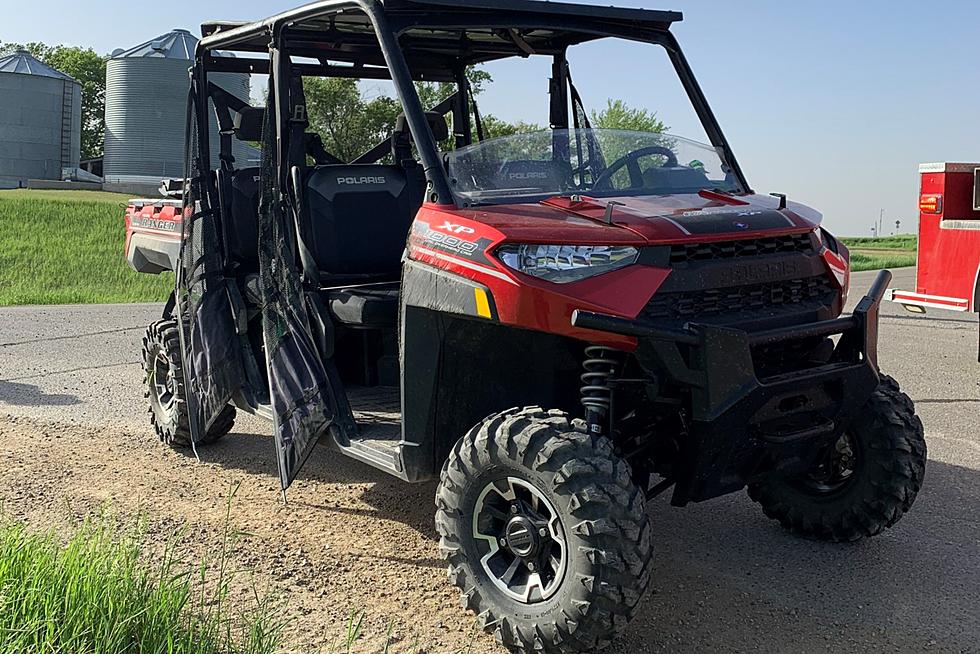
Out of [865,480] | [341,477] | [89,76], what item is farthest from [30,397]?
[89,76]

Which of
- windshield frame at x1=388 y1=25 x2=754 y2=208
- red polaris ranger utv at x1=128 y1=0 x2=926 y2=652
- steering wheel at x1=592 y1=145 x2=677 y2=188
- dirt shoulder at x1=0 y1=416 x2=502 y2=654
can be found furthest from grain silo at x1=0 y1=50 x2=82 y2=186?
steering wheel at x1=592 y1=145 x2=677 y2=188

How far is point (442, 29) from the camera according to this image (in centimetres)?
441

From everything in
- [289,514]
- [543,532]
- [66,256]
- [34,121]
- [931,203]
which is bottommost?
[289,514]

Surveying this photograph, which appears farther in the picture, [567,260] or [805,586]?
[805,586]

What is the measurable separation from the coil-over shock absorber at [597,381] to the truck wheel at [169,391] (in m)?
3.20

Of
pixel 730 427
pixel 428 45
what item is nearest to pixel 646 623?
pixel 730 427

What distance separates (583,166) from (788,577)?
200 centimetres

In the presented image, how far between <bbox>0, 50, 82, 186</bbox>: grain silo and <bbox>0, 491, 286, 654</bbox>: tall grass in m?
54.8

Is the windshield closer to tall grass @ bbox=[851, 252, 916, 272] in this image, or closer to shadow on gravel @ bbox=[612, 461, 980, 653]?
shadow on gravel @ bbox=[612, 461, 980, 653]

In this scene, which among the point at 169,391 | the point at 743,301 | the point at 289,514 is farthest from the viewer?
the point at 169,391

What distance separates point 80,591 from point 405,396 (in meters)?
1.40

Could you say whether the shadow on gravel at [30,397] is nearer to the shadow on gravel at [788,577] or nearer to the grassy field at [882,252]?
the shadow on gravel at [788,577]

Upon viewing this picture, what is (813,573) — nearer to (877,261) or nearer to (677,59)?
(677,59)

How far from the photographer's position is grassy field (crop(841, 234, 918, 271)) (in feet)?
73.7
